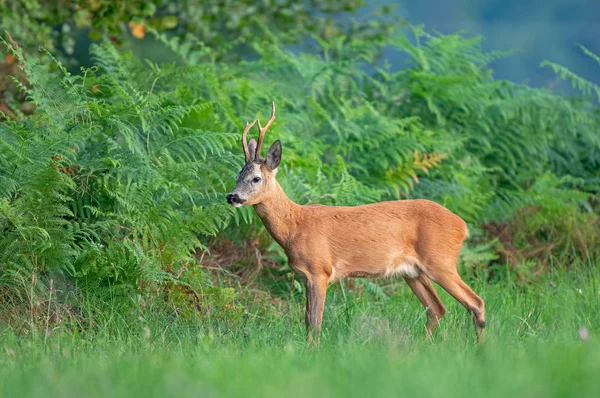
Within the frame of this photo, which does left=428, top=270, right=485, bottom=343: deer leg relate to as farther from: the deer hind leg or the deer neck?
the deer neck

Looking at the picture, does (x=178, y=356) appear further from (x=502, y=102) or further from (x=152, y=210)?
(x=502, y=102)

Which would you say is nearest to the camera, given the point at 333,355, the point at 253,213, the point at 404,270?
the point at 333,355

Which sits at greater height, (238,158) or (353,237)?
(238,158)

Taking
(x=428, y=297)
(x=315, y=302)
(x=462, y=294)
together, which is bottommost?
(x=428, y=297)

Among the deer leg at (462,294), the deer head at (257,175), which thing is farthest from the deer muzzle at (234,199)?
the deer leg at (462,294)

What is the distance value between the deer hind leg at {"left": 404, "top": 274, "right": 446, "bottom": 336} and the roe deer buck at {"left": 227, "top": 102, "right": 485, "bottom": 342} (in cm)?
4

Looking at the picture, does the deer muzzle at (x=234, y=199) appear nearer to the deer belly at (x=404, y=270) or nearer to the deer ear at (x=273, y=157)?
the deer ear at (x=273, y=157)

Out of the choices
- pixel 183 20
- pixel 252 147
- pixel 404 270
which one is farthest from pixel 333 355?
pixel 183 20

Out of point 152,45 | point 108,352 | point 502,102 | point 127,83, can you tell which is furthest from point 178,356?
point 152,45

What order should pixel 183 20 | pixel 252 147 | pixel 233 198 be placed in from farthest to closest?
pixel 183 20
pixel 252 147
pixel 233 198

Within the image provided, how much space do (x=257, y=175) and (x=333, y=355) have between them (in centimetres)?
172

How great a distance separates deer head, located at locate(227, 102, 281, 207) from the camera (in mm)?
5742

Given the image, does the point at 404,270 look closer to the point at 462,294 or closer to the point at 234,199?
the point at 462,294

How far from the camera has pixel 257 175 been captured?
5820 millimetres
